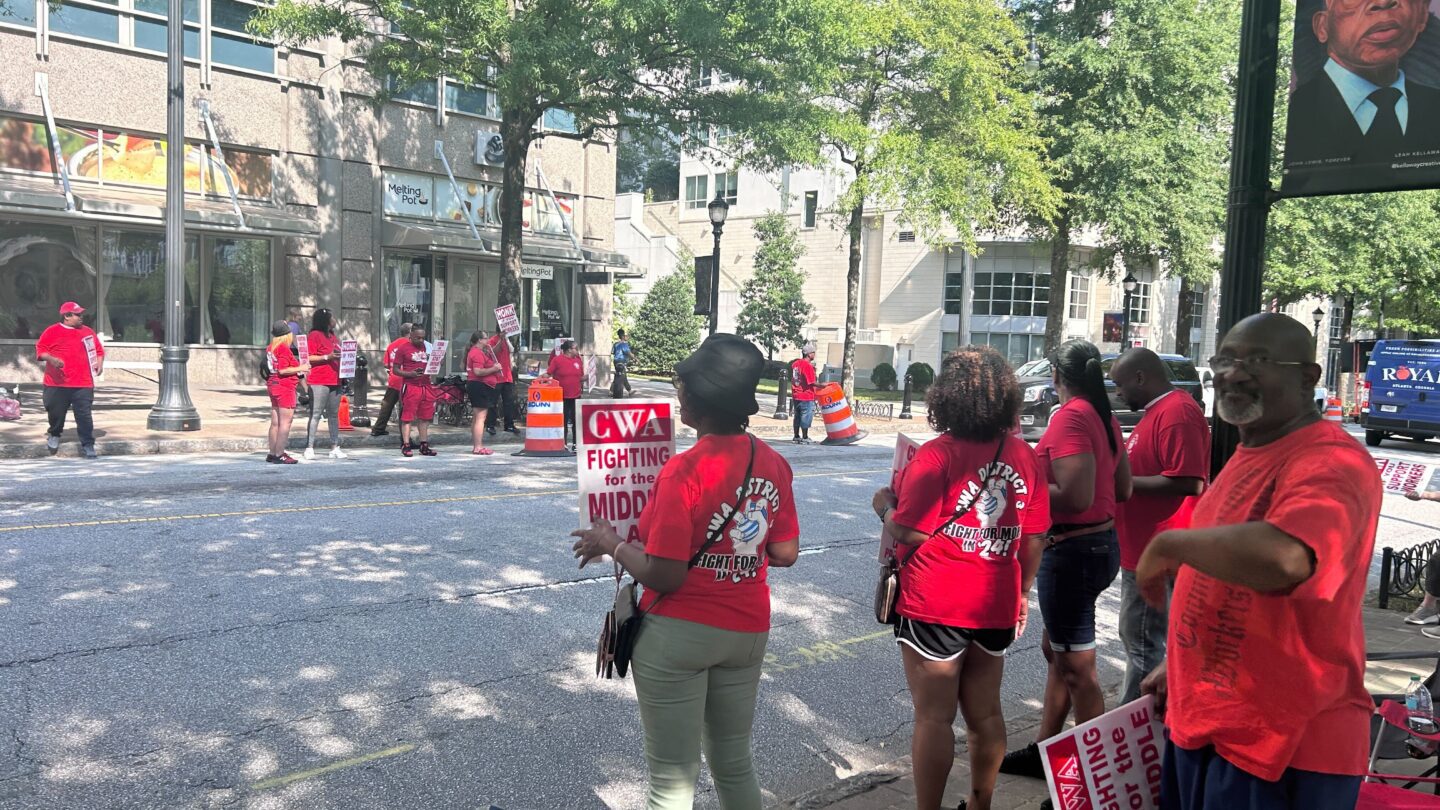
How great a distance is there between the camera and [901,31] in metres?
23.6

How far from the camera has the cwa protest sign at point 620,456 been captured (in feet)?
11.9

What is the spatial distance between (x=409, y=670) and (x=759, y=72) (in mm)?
14542

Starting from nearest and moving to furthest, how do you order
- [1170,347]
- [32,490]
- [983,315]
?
[32,490] < [983,315] < [1170,347]

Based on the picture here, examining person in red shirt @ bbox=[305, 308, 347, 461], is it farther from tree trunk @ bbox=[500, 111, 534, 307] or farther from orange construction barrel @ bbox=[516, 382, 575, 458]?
tree trunk @ bbox=[500, 111, 534, 307]

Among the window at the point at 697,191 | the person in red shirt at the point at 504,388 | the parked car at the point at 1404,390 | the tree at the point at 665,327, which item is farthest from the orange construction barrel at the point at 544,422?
the window at the point at 697,191

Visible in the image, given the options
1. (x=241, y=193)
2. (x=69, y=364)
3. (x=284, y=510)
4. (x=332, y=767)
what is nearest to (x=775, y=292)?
(x=241, y=193)

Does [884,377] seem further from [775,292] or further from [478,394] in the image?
[478,394]

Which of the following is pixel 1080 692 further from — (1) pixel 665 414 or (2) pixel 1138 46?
(2) pixel 1138 46

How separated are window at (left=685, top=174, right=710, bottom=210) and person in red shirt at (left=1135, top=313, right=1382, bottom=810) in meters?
54.4

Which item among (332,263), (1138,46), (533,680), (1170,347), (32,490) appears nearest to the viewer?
(533,680)

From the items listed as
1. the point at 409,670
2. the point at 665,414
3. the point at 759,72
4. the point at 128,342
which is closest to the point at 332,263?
the point at 128,342

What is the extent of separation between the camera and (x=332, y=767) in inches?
174

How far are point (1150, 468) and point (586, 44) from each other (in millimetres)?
14064

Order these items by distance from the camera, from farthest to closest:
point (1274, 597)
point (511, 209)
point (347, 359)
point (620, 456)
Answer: point (511, 209), point (347, 359), point (620, 456), point (1274, 597)
